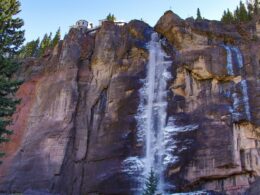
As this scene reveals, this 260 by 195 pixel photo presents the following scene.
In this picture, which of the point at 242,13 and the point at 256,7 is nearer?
the point at 256,7

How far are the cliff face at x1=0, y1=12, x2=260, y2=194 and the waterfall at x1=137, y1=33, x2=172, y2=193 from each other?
0.31m

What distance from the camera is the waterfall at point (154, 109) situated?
37562mm

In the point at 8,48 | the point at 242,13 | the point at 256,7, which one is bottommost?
the point at 8,48

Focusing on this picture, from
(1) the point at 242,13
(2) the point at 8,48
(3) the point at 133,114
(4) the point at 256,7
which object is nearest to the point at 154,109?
(3) the point at 133,114

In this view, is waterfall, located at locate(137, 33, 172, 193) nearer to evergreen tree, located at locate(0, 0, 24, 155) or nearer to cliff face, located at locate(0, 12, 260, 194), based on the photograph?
cliff face, located at locate(0, 12, 260, 194)

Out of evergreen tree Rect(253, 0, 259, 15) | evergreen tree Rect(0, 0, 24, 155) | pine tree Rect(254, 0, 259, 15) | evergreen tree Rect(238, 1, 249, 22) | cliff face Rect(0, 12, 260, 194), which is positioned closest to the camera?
evergreen tree Rect(0, 0, 24, 155)

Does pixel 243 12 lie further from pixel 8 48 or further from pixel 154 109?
pixel 8 48

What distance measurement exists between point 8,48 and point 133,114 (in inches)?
620

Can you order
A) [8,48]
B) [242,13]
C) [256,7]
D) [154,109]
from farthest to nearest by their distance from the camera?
[242,13], [256,7], [154,109], [8,48]

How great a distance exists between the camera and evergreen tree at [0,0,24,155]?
87.6ft

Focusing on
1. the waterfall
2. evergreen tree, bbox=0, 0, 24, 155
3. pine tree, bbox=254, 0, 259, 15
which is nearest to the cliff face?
the waterfall

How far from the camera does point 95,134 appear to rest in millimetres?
41906

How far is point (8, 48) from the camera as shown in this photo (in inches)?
1118

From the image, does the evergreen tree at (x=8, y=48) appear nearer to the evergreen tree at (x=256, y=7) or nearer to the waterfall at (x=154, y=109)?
the waterfall at (x=154, y=109)
